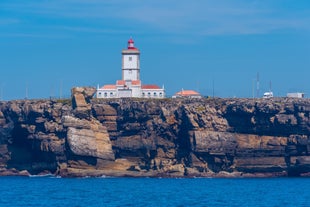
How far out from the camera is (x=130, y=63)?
12762 centimetres

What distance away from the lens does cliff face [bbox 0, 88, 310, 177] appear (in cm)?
10525

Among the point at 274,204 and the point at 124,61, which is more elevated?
the point at 124,61

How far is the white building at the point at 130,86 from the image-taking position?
12406cm

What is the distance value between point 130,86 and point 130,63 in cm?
471

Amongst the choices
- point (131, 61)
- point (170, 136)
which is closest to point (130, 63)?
point (131, 61)

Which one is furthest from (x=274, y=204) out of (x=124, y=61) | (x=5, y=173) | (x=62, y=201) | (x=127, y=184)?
(x=124, y=61)

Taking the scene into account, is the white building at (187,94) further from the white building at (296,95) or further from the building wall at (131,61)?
the white building at (296,95)

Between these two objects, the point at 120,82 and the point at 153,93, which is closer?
the point at 153,93

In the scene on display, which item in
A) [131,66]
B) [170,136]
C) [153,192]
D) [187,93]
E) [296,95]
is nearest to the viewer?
[153,192]

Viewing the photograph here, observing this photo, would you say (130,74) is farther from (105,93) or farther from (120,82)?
(105,93)

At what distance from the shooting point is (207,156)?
106125 millimetres

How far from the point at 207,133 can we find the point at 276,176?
35.5 ft

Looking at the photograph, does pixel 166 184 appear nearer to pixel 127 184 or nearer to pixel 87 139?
pixel 127 184

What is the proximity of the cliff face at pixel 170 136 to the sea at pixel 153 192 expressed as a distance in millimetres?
3261
